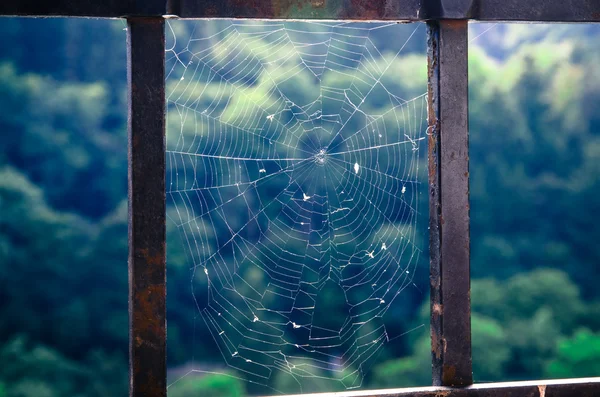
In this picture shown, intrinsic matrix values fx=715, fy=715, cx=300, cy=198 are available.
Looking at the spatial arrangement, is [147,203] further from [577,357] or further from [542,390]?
[577,357]

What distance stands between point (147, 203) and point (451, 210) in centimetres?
81

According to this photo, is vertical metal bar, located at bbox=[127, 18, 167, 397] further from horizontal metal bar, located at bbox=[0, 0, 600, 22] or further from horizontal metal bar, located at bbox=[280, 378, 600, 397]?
horizontal metal bar, located at bbox=[280, 378, 600, 397]

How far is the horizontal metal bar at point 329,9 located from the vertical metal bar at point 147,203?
7 centimetres

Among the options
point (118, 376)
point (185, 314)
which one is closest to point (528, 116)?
point (185, 314)

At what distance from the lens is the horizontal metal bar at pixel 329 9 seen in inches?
69.2

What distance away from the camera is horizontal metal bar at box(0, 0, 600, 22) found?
1.76 meters

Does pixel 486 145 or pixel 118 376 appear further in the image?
pixel 486 145

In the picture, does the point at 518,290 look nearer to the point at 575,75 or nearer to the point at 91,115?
the point at 575,75

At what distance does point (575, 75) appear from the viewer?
58.6 ft

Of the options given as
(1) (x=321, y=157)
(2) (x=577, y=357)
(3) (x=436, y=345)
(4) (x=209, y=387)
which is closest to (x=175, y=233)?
(4) (x=209, y=387)

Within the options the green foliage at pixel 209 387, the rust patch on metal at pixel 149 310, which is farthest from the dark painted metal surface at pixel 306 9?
the green foliage at pixel 209 387

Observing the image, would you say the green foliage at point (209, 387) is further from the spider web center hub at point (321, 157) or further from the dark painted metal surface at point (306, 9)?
the dark painted metal surface at point (306, 9)

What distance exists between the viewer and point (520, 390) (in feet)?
6.36

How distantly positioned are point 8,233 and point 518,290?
37.4 feet
